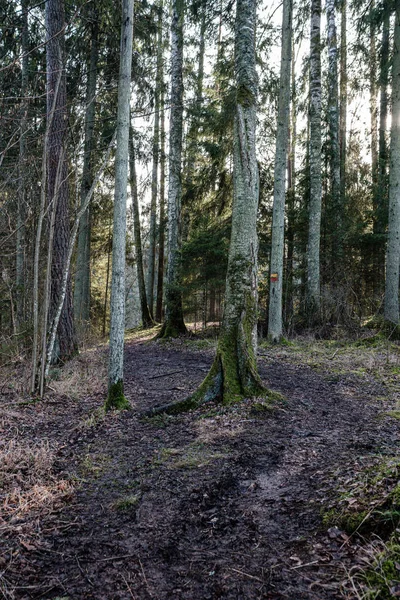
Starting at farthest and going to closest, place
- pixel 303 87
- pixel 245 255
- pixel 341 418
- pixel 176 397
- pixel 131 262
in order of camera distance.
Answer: pixel 131 262 → pixel 303 87 → pixel 176 397 → pixel 245 255 → pixel 341 418

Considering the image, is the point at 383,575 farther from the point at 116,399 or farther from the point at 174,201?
the point at 174,201

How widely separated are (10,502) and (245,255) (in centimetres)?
414

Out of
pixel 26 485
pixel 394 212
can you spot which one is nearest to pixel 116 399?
pixel 26 485

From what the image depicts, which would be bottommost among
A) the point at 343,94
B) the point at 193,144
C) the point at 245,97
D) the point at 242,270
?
the point at 242,270

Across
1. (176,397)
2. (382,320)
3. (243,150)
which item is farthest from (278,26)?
(176,397)

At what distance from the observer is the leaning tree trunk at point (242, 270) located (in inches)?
218

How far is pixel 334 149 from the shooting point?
49.1ft

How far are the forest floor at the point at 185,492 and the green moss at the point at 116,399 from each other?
0.21m

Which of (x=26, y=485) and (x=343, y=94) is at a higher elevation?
(x=343, y=94)

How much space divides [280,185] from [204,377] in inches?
248

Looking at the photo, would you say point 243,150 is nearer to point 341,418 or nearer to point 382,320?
point 341,418

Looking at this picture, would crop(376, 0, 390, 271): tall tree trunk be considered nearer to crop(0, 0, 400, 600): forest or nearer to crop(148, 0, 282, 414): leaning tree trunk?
crop(0, 0, 400, 600): forest

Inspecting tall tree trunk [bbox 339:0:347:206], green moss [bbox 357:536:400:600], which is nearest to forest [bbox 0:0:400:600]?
green moss [bbox 357:536:400:600]

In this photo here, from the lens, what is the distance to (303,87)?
17422 mm
